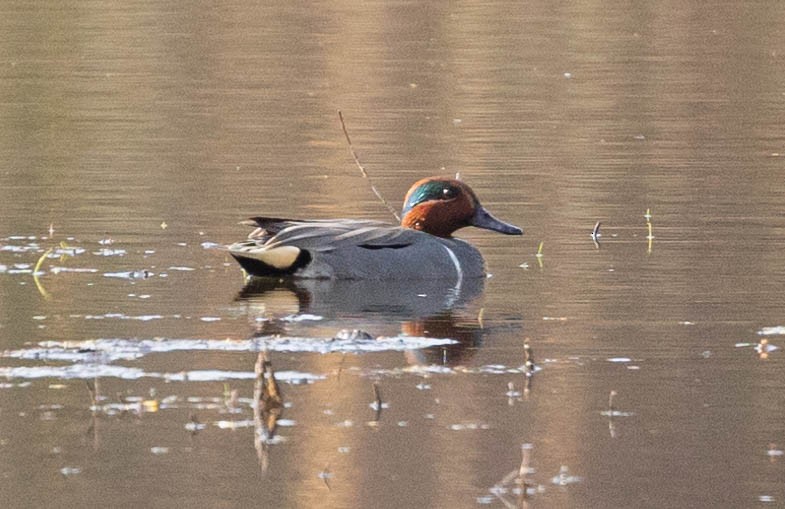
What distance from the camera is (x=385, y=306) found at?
Result: 35.8 feet

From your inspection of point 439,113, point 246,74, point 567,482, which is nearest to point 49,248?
point 567,482

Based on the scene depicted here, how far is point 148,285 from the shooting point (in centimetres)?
1129

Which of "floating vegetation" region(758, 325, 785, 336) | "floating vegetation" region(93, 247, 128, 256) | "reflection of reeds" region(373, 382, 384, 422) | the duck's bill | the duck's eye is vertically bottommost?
"floating vegetation" region(758, 325, 785, 336)

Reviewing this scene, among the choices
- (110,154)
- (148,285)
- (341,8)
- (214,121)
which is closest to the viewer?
(148,285)

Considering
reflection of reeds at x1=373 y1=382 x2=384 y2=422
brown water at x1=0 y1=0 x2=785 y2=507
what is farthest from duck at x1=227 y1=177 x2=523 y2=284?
reflection of reeds at x1=373 y1=382 x2=384 y2=422

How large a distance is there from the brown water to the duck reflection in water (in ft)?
0.11

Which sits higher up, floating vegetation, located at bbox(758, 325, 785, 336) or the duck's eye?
the duck's eye

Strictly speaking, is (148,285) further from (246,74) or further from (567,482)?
(246,74)

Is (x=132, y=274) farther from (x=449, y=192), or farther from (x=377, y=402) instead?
(x=377, y=402)

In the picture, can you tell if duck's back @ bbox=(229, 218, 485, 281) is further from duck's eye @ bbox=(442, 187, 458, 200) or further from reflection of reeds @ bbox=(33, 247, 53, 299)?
reflection of reeds @ bbox=(33, 247, 53, 299)

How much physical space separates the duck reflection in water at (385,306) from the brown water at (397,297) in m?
0.03

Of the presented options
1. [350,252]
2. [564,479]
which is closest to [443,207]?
[350,252]

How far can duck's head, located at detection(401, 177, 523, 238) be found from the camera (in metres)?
12.5

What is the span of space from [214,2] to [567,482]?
3108 cm
